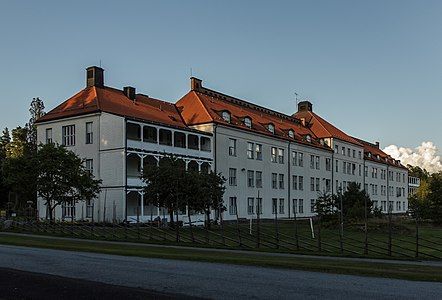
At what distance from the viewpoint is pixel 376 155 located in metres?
97.4

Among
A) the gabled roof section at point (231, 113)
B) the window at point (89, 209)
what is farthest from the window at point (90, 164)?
the gabled roof section at point (231, 113)

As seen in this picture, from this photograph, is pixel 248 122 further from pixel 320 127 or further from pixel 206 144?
pixel 320 127

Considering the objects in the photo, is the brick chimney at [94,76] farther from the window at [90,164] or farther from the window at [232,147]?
the window at [232,147]

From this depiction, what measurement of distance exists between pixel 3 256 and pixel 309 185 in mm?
54914

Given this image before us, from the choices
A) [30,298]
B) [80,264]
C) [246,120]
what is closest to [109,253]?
[80,264]

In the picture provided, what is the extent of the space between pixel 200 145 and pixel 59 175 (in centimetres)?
1858

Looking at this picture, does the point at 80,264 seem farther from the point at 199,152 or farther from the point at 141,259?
the point at 199,152

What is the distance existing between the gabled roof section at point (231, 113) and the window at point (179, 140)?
274 cm

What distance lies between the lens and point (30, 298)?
969 centimetres

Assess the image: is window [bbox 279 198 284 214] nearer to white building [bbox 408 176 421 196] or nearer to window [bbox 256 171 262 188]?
window [bbox 256 171 262 188]

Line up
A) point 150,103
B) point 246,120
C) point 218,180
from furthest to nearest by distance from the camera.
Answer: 1. point 246,120
2. point 150,103
3. point 218,180

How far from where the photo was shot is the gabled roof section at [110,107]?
148 feet

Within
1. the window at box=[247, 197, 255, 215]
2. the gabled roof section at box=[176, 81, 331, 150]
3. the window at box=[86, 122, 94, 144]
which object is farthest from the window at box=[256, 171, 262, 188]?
the window at box=[86, 122, 94, 144]

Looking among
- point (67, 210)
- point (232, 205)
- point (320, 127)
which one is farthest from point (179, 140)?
point (320, 127)
